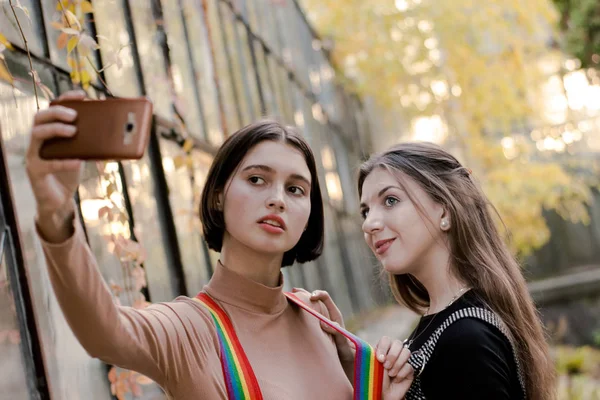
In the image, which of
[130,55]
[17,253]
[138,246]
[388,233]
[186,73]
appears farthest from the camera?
[186,73]

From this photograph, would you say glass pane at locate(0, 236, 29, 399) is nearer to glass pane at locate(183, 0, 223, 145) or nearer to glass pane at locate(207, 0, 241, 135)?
glass pane at locate(183, 0, 223, 145)

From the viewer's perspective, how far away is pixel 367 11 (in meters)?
11.2

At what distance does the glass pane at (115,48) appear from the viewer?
10.5ft

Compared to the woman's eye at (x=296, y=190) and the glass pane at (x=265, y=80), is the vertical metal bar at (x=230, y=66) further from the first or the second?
the woman's eye at (x=296, y=190)

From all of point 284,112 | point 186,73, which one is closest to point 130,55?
point 186,73

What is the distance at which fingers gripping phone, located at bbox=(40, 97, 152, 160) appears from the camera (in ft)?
4.15

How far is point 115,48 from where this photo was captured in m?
3.37

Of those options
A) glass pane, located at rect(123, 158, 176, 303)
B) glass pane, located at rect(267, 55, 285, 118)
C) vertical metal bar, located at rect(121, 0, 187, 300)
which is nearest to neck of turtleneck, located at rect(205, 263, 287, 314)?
glass pane, located at rect(123, 158, 176, 303)

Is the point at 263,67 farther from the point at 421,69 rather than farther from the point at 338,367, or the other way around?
the point at 338,367

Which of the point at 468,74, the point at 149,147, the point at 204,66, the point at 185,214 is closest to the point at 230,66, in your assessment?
the point at 204,66

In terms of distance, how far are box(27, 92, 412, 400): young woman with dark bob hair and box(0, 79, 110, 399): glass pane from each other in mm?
559

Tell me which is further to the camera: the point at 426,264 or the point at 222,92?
the point at 222,92

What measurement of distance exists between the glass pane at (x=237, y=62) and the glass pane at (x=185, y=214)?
6.84ft

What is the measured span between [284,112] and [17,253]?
6391mm
